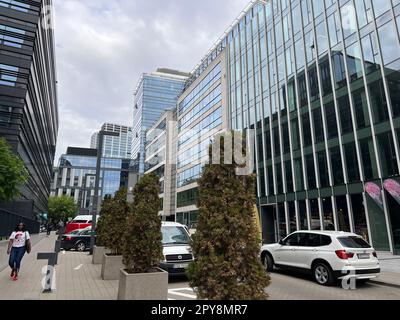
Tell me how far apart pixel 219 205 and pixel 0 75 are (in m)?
40.4

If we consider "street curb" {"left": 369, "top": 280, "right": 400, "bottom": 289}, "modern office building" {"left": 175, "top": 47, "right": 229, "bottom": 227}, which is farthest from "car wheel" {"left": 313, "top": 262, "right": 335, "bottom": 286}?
"modern office building" {"left": 175, "top": 47, "right": 229, "bottom": 227}

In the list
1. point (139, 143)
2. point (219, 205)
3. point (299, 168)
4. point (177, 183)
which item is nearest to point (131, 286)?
point (219, 205)

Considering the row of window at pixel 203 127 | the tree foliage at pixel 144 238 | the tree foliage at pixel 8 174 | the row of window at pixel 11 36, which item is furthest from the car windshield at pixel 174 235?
the row of window at pixel 11 36

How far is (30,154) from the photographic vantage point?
45.0 metres

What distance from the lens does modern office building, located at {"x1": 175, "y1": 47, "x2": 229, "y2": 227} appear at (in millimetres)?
41125

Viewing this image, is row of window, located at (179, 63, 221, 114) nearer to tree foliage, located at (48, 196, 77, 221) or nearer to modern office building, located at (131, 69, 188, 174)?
modern office building, located at (131, 69, 188, 174)

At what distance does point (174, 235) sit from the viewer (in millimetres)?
11336

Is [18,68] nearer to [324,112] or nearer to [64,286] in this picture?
[324,112]

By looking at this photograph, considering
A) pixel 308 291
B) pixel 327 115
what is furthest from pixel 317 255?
pixel 327 115

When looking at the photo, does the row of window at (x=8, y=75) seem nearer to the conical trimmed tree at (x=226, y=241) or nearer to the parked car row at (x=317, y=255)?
the parked car row at (x=317, y=255)

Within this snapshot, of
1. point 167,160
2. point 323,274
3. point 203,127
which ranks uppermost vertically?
point 203,127

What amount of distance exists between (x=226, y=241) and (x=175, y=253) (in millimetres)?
5738

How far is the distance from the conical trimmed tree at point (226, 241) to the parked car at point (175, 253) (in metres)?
4.22
